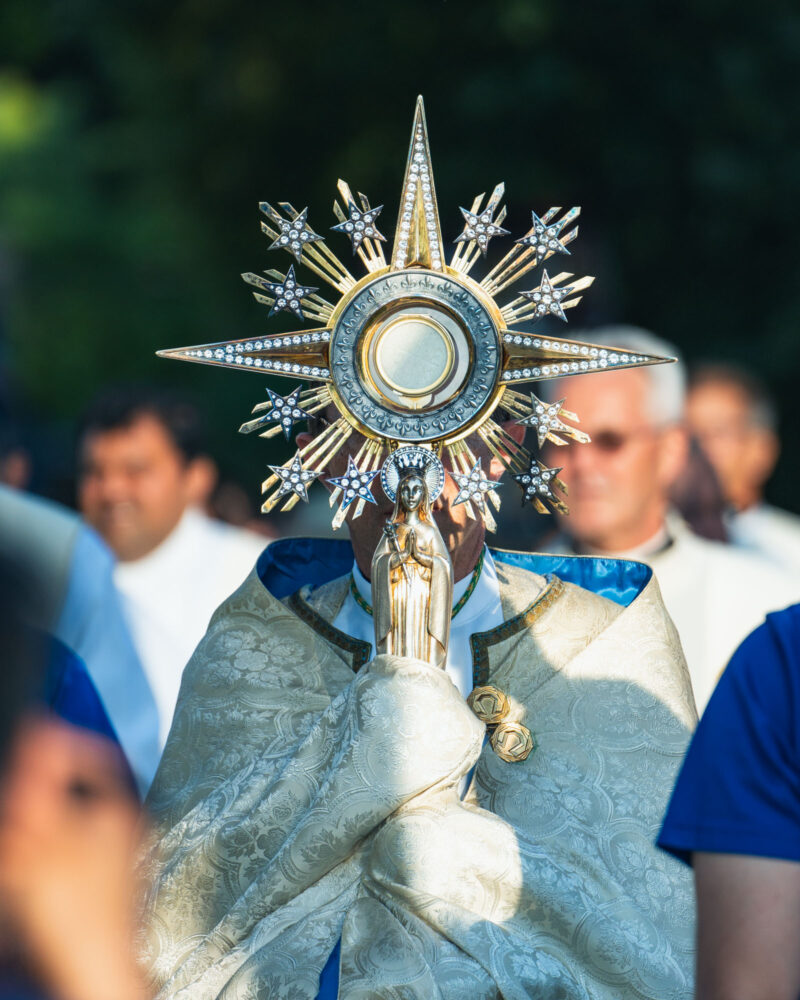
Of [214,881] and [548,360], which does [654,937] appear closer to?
[214,881]

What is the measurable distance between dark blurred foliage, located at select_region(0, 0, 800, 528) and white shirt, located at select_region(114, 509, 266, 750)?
150 centimetres

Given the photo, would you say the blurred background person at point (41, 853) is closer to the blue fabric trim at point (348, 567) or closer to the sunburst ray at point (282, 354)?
the sunburst ray at point (282, 354)

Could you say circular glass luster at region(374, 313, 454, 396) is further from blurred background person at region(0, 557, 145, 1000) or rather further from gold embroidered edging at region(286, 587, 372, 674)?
blurred background person at region(0, 557, 145, 1000)

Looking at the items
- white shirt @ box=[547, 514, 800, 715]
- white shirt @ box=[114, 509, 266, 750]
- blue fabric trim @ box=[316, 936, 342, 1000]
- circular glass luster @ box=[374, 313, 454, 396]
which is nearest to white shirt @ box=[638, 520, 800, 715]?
white shirt @ box=[547, 514, 800, 715]

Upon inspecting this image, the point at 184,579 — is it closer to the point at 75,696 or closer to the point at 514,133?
the point at 75,696

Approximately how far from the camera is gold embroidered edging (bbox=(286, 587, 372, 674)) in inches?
145

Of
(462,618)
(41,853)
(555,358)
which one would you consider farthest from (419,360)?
(41,853)

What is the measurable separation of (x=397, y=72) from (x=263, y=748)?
7607mm

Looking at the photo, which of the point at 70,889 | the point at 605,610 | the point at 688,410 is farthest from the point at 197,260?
the point at 70,889

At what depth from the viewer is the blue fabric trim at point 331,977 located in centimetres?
309

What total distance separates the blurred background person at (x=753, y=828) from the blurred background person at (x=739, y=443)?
4.65m

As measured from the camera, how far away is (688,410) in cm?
701

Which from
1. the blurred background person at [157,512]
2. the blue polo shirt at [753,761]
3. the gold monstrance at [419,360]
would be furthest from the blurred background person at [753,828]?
the blurred background person at [157,512]

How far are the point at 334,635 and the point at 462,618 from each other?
28 centimetres
